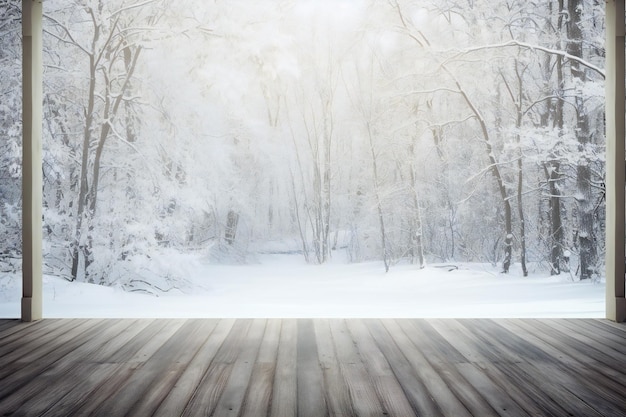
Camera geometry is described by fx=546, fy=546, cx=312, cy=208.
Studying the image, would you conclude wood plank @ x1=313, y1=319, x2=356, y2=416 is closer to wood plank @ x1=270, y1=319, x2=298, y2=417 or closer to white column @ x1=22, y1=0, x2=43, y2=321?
wood plank @ x1=270, y1=319, x2=298, y2=417

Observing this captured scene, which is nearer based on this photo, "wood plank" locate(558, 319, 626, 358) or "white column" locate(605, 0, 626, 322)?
"wood plank" locate(558, 319, 626, 358)

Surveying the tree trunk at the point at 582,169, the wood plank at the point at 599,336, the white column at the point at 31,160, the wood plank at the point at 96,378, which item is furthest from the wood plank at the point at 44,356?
the tree trunk at the point at 582,169

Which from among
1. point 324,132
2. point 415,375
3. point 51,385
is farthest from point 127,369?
point 324,132

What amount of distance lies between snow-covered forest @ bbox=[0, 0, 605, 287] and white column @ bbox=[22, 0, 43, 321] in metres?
2.07

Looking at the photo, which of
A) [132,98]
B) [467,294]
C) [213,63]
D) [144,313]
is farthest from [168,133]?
[467,294]

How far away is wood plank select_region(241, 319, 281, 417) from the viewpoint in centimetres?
191

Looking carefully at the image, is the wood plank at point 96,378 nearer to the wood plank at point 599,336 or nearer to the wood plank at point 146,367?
the wood plank at point 146,367

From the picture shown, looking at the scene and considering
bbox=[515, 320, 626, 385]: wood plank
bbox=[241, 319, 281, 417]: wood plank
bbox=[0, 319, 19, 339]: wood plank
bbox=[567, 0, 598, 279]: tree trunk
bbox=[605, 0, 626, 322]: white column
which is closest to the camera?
bbox=[241, 319, 281, 417]: wood plank

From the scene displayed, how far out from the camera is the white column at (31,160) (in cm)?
343

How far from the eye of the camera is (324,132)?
6172 mm

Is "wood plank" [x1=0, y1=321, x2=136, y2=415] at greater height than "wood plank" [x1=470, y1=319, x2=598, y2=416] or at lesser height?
greater

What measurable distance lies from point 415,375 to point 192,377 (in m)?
0.94

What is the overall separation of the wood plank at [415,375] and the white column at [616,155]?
4.69 ft

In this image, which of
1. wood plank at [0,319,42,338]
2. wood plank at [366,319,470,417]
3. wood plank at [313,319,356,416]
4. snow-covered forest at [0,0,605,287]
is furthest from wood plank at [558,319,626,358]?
wood plank at [0,319,42,338]
